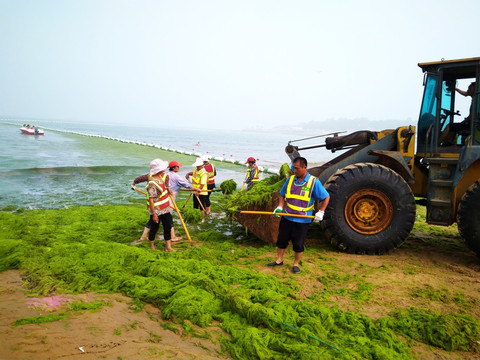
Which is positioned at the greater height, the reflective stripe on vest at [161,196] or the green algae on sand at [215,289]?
the reflective stripe on vest at [161,196]

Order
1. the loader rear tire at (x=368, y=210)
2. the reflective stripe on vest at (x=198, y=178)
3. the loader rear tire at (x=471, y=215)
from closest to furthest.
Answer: the loader rear tire at (x=471, y=215) → the loader rear tire at (x=368, y=210) → the reflective stripe on vest at (x=198, y=178)

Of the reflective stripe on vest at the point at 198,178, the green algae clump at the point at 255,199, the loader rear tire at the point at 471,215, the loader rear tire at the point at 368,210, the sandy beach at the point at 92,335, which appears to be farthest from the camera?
the reflective stripe on vest at the point at 198,178

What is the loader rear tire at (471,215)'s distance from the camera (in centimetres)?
538

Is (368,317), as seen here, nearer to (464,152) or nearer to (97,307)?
(97,307)

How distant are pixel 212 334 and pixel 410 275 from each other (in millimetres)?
3267

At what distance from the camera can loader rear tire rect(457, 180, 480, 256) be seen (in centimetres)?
538

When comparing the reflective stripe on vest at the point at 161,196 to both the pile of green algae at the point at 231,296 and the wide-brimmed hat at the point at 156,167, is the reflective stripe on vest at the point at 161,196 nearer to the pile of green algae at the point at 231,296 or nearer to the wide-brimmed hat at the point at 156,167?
the wide-brimmed hat at the point at 156,167

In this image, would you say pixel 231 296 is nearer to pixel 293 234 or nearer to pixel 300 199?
pixel 293 234

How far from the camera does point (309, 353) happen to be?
3021 mm

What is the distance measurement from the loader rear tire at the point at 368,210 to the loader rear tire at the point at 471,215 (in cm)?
69

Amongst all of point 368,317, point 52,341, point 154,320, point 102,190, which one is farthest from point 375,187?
point 102,190

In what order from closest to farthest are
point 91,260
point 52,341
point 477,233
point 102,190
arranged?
1. point 52,341
2. point 91,260
3. point 477,233
4. point 102,190

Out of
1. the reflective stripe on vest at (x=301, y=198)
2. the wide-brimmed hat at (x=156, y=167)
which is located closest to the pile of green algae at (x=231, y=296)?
the reflective stripe on vest at (x=301, y=198)

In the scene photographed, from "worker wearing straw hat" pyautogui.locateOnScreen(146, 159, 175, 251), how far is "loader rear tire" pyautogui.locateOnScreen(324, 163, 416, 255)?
2.70 metres
